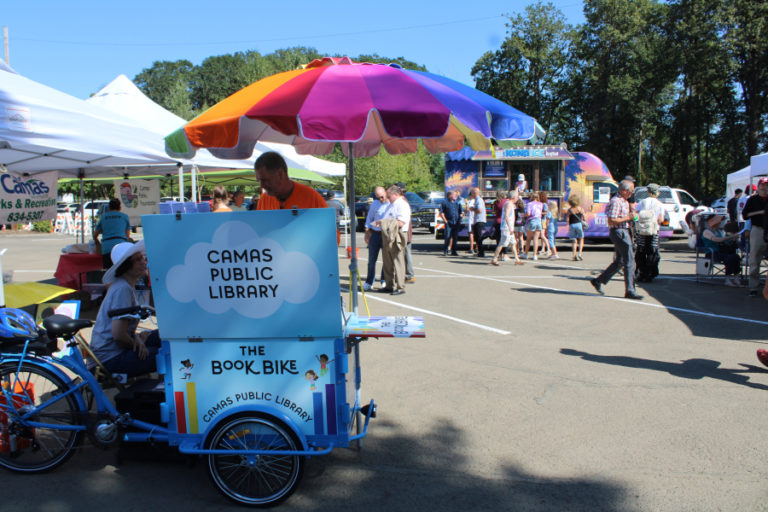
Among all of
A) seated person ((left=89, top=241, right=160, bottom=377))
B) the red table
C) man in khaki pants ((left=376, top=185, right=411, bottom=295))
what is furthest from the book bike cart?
the red table

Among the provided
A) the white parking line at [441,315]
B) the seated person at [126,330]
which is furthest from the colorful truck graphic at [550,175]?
the seated person at [126,330]

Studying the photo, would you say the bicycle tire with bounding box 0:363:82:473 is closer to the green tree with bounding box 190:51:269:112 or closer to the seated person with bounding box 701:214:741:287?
the seated person with bounding box 701:214:741:287

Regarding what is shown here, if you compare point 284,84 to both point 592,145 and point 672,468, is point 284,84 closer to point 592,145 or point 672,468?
point 672,468

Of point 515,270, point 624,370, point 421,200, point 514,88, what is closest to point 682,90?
point 514,88

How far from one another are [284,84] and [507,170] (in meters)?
13.8

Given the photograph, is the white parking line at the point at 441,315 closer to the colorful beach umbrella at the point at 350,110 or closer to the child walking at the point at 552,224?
the colorful beach umbrella at the point at 350,110

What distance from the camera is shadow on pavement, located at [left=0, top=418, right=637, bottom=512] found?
3148 millimetres

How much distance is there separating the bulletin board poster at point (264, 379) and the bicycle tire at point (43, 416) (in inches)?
36.9

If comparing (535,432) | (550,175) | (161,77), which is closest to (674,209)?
(550,175)

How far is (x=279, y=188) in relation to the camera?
13.4 ft

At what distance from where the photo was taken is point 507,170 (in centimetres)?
1667

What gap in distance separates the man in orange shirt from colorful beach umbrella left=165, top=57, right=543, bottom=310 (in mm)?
327

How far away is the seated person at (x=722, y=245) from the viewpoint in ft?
33.2

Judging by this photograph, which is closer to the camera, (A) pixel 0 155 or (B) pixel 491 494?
(B) pixel 491 494
